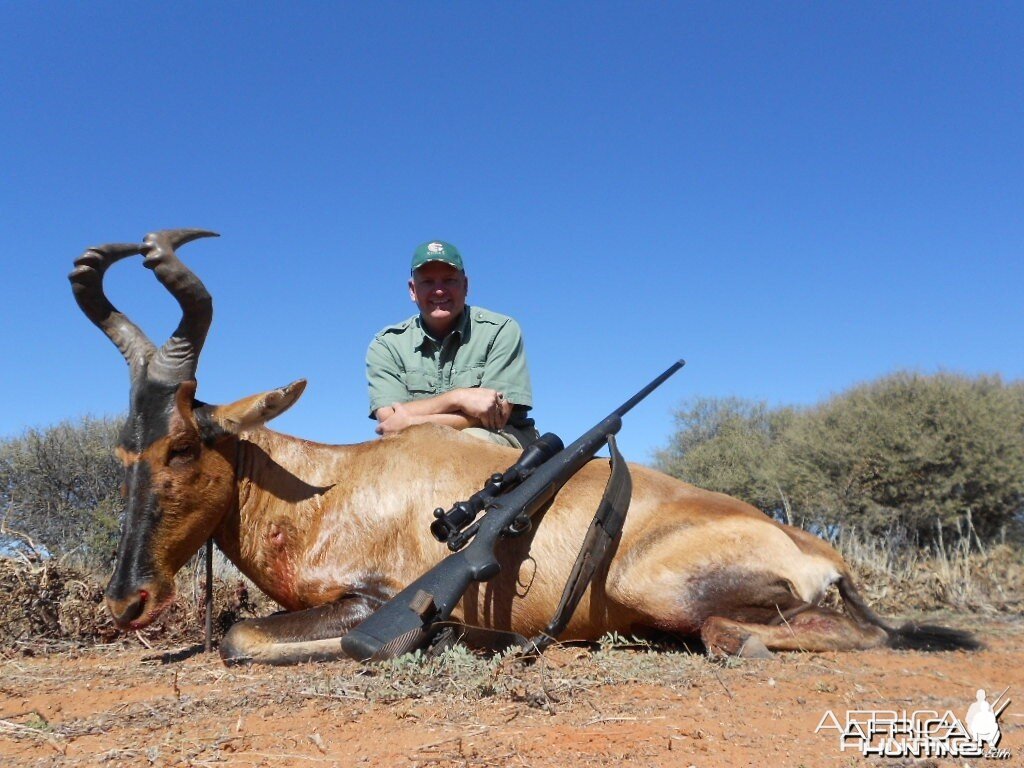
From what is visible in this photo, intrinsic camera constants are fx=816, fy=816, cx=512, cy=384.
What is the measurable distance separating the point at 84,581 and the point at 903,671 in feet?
17.2

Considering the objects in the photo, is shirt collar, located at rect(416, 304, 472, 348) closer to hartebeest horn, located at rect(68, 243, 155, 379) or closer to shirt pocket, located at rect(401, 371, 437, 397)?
shirt pocket, located at rect(401, 371, 437, 397)

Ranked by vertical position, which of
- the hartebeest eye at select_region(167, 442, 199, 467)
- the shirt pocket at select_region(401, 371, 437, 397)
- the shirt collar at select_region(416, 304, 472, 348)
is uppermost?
the shirt collar at select_region(416, 304, 472, 348)

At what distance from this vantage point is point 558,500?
15.4 ft

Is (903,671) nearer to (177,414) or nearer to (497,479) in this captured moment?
(497,479)

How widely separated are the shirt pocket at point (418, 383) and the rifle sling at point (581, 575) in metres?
2.28

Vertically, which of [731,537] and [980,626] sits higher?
[731,537]

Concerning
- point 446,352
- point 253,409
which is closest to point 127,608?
point 253,409

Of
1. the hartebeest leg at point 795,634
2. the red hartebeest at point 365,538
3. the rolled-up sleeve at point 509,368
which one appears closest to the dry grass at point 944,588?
the red hartebeest at point 365,538

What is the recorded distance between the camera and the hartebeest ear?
4.57 metres

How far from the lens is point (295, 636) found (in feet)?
13.8

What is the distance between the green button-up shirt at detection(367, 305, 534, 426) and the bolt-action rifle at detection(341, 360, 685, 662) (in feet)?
4.53

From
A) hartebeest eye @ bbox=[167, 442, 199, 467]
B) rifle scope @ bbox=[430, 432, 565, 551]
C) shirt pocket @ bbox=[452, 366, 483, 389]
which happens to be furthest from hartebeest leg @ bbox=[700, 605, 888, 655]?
hartebeest eye @ bbox=[167, 442, 199, 467]

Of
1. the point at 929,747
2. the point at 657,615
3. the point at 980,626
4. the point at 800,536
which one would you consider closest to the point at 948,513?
the point at 980,626

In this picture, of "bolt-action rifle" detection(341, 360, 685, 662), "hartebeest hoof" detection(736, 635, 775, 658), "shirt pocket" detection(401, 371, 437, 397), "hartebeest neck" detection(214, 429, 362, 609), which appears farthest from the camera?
"shirt pocket" detection(401, 371, 437, 397)
